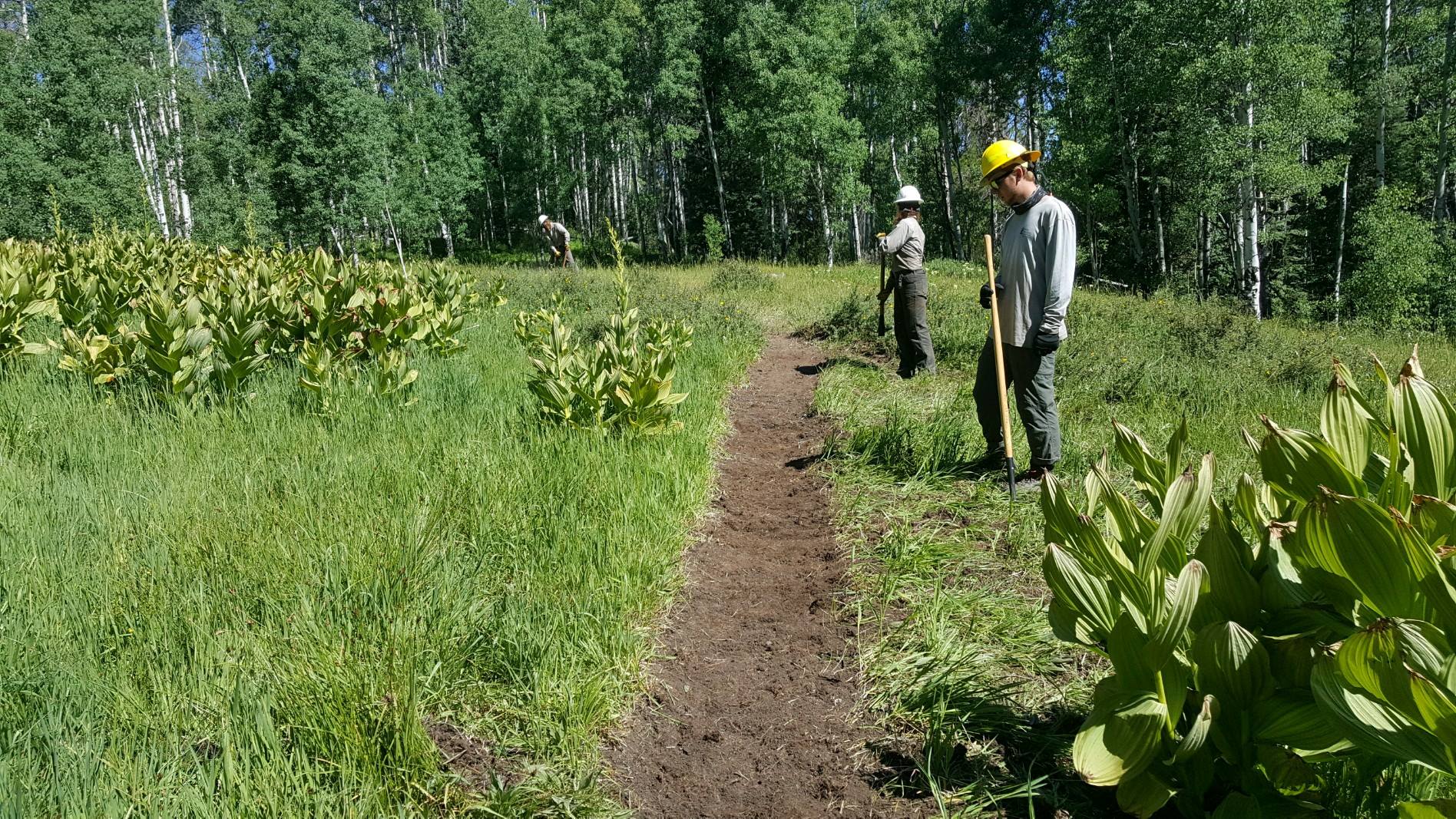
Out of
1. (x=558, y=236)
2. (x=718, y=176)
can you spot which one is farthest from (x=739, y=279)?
(x=718, y=176)

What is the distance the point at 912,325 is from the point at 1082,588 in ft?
21.9

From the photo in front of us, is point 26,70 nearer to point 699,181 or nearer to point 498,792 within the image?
point 699,181

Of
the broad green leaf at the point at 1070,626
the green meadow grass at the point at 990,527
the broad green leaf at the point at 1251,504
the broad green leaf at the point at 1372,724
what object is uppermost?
the broad green leaf at the point at 1251,504

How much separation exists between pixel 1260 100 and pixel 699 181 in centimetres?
2371

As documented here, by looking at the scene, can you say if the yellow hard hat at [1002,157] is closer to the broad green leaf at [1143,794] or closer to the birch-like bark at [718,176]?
the broad green leaf at [1143,794]

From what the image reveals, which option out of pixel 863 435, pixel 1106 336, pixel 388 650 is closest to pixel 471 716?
pixel 388 650

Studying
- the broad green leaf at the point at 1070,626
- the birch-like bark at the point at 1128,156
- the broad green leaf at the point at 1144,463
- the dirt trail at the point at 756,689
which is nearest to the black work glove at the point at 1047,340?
the dirt trail at the point at 756,689

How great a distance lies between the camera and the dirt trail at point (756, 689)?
2447mm

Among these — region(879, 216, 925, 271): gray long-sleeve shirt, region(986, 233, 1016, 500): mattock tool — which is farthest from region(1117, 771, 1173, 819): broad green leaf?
region(879, 216, 925, 271): gray long-sleeve shirt

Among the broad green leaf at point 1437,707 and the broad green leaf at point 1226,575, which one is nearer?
the broad green leaf at point 1437,707

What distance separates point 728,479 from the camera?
5.51 m

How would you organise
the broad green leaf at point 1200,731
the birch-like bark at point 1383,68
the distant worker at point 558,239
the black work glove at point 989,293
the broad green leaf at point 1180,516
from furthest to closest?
the birch-like bark at point 1383,68 < the distant worker at point 558,239 < the black work glove at point 989,293 < the broad green leaf at point 1180,516 < the broad green leaf at point 1200,731

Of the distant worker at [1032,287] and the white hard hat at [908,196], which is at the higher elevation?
the white hard hat at [908,196]

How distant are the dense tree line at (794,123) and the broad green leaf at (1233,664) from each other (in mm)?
23286
